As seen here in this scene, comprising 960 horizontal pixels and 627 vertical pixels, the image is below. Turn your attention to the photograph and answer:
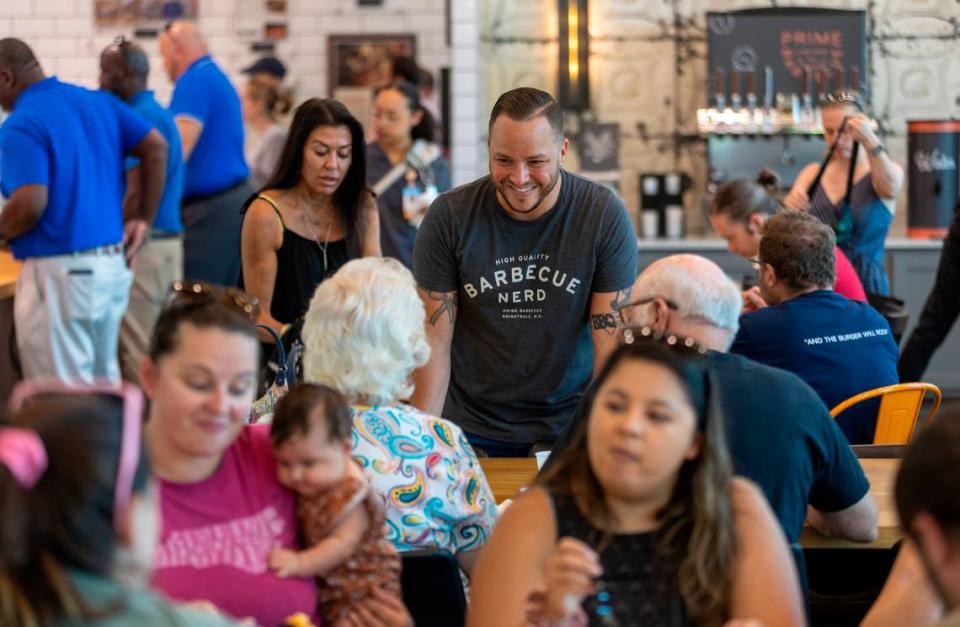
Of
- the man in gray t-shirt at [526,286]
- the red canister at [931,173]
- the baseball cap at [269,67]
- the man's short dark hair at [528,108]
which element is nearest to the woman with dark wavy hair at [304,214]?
the man in gray t-shirt at [526,286]

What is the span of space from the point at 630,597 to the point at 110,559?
0.91 metres

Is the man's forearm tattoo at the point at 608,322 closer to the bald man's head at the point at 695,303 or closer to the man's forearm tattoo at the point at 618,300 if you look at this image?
the man's forearm tattoo at the point at 618,300

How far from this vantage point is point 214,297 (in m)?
2.62

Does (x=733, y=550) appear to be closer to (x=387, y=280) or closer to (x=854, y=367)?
(x=387, y=280)

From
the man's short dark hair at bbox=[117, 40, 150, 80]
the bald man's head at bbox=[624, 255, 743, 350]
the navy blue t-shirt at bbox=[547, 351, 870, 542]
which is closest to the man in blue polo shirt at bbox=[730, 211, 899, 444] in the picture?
the bald man's head at bbox=[624, 255, 743, 350]

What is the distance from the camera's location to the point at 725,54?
879cm

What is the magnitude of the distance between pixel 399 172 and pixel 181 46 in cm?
167

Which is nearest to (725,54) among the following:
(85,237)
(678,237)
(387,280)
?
(678,237)

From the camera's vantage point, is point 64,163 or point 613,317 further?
point 64,163

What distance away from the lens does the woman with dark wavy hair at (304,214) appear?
4.56m

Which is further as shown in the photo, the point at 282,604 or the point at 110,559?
the point at 282,604

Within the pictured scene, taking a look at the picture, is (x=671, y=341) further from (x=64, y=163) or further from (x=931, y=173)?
(x=931, y=173)

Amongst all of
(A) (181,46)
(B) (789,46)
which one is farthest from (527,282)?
(B) (789,46)

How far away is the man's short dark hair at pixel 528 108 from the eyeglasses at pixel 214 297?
1022 millimetres
